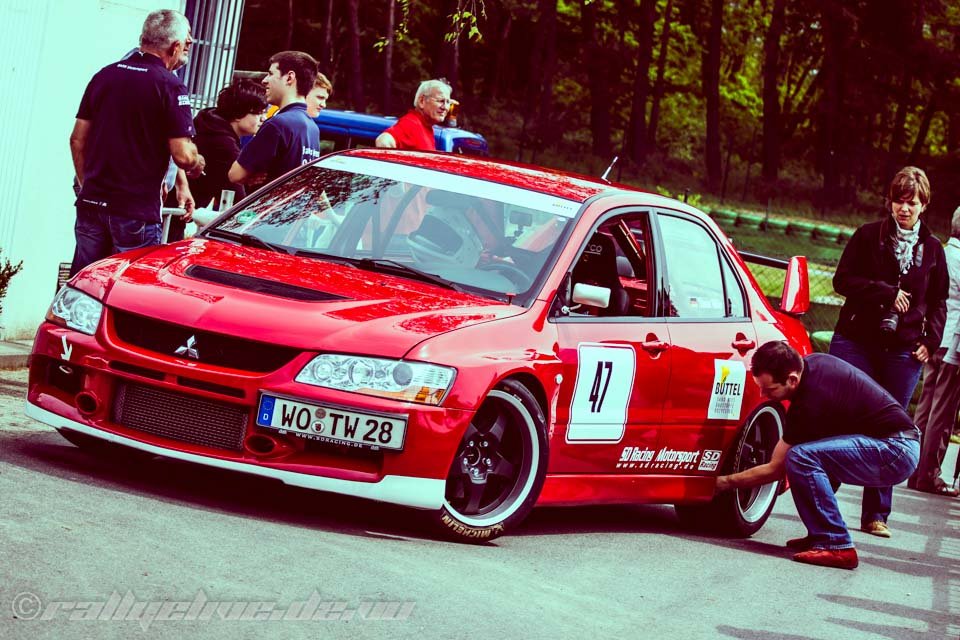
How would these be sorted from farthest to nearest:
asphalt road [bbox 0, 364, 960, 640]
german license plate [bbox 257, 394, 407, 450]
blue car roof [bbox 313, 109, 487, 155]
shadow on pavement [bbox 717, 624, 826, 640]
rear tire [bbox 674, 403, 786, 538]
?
blue car roof [bbox 313, 109, 487, 155], rear tire [bbox 674, 403, 786, 538], german license plate [bbox 257, 394, 407, 450], shadow on pavement [bbox 717, 624, 826, 640], asphalt road [bbox 0, 364, 960, 640]

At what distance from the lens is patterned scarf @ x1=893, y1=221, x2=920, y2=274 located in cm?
973

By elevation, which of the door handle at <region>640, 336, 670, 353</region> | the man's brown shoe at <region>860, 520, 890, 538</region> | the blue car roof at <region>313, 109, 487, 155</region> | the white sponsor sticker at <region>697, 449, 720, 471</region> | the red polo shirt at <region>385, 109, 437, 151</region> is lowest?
the man's brown shoe at <region>860, 520, 890, 538</region>

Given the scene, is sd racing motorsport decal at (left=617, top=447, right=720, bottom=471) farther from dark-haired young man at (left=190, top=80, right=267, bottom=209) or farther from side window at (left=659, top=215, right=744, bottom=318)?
dark-haired young man at (left=190, top=80, right=267, bottom=209)

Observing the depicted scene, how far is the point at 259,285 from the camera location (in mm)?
6793

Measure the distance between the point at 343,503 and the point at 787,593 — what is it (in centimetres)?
197

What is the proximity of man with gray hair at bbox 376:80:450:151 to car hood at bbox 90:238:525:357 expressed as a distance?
3.47 metres

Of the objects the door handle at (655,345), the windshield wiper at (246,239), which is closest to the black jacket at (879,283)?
the door handle at (655,345)

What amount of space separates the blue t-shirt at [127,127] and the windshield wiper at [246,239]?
84 cm

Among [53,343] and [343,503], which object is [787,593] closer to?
[343,503]

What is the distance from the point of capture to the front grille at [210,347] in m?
6.42

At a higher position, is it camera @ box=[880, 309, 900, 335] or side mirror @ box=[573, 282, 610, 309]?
side mirror @ box=[573, 282, 610, 309]

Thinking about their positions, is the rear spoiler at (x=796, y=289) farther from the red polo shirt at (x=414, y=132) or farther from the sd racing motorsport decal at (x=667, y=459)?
the red polo shirt at (x=414, y=132)

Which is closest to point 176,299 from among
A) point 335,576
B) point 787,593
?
point 335,576

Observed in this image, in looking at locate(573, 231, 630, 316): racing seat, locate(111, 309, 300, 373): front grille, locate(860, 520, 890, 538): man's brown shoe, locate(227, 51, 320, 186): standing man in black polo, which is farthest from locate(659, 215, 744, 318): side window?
locate(111, 309, 300, 373): front grille
